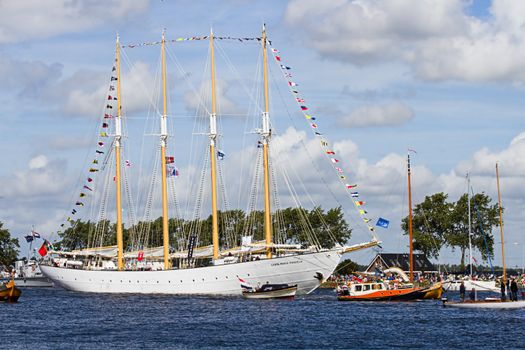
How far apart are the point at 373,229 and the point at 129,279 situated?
115ft

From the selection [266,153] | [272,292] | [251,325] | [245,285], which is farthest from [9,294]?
[251,325]

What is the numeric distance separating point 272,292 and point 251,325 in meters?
34.3

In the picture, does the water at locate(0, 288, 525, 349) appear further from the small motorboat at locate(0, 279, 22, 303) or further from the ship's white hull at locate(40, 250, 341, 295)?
the small motorboat at locate(0, 279, 22, 303)

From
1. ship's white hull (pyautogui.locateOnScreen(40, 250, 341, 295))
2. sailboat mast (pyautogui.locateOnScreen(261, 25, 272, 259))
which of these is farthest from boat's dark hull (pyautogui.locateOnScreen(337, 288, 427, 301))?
sailboat mast (pyautogui.locateOnScreen(261, 25, 272, 259))

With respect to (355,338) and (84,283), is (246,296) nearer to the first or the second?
(84,283)

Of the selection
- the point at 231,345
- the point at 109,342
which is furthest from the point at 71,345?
the point at 231,345

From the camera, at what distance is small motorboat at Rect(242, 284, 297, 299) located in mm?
125562

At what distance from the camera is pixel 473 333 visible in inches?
3401

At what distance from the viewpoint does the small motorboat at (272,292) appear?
126m

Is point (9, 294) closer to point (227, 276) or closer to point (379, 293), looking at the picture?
point (227, 276)

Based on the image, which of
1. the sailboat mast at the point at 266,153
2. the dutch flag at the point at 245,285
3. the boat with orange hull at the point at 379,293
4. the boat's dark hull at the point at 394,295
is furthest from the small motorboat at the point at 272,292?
the boat's dark hull at the point at 394,295

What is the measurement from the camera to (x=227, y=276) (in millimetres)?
132625

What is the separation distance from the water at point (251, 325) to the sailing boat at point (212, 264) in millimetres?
5610

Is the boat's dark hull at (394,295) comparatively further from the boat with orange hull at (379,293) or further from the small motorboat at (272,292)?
the small motorboat at (272,292)
